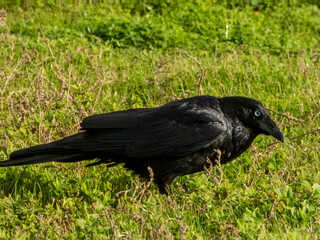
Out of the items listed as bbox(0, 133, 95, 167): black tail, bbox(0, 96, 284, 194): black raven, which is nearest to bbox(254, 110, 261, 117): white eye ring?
bbox(0, 96, 284, 194): black raven

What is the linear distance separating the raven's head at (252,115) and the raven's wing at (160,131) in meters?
0.16

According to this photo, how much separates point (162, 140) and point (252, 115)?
2.49 ft

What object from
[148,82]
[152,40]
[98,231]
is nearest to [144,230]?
[98,231]

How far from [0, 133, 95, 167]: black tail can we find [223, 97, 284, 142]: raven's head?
1192mm

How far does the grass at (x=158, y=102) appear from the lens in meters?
4.17

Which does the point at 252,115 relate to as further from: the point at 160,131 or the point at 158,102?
the point at 158,102

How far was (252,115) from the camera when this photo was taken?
483 centimetres

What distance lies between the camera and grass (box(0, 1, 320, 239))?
4.17m

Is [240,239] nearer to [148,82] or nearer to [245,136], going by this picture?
[245,136]

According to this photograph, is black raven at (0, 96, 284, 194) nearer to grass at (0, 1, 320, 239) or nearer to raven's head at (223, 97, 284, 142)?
raven's head at (223, 97, 284, 142)

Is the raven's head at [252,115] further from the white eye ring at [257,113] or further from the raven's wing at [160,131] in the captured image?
the raven's wing at [160,131]

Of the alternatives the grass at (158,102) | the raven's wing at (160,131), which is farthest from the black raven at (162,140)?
the grass at (158,102)

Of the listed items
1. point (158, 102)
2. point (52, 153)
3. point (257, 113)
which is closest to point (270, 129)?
point (257, 113)

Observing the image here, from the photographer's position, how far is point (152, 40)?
8469mm
